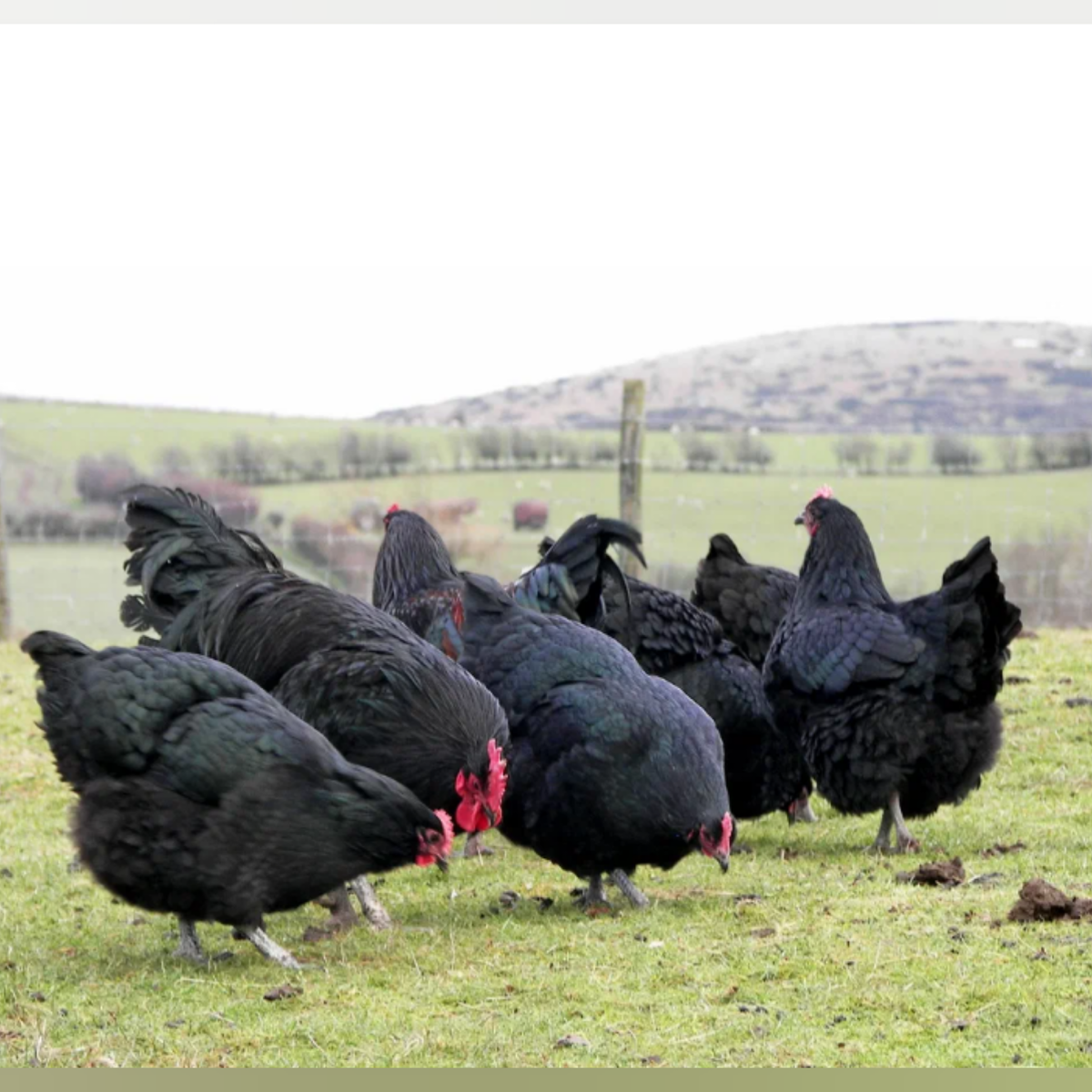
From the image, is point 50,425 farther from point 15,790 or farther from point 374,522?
point 15,790

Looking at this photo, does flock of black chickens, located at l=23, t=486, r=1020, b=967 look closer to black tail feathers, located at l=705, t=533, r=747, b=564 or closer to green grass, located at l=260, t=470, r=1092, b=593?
black tail feathers, located at l=705, t=533, r=747, b=564

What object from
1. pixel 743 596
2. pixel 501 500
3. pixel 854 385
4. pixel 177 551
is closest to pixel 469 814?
pixel 177 551

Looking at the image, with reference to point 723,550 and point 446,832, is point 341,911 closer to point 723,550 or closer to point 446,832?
point 446,832

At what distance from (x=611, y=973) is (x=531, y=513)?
51.8ft

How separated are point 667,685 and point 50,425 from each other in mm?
14072

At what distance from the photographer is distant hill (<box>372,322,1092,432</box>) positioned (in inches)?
1820

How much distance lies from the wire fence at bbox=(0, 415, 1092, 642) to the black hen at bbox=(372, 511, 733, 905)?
462 inches

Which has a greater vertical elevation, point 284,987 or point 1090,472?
point 1090,472

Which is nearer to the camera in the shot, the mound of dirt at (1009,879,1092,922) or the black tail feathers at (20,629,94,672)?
the mound of dirt at (1009,879,1092,922)

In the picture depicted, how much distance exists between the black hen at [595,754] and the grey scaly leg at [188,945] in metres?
1.71

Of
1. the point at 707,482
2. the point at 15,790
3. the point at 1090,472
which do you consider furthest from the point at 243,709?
the point at 1090,472

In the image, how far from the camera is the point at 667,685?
7.73 metres

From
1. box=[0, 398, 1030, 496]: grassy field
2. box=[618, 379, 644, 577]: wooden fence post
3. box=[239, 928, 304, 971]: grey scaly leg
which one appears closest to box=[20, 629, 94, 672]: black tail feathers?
box=[239, 928, 304, 971]: grey scaly leg

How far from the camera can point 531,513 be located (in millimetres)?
21750
